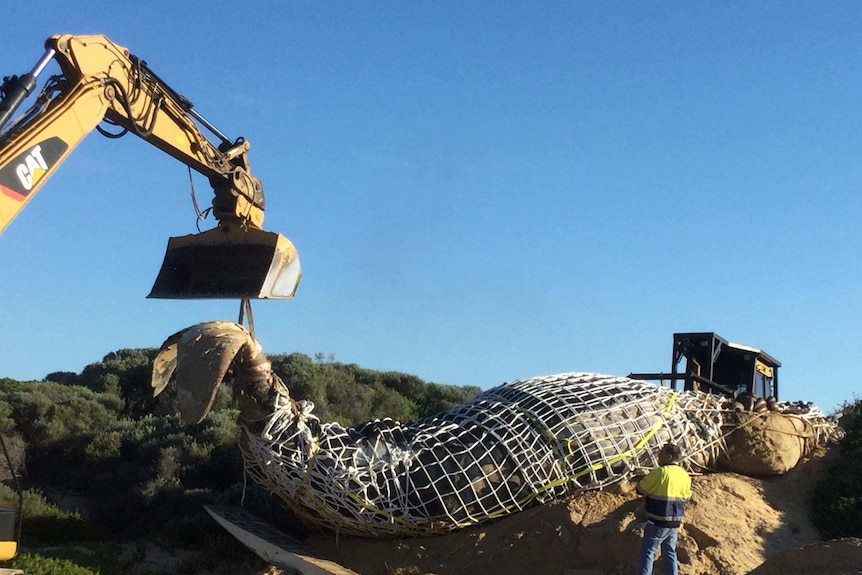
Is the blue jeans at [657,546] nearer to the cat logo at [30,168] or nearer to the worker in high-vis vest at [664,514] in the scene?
the worker in high-vis vest at [664,514]

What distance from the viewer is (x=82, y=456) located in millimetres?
13234

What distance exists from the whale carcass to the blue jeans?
54.9 inches

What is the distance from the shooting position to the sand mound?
7375mm

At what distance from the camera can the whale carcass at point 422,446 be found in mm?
7496

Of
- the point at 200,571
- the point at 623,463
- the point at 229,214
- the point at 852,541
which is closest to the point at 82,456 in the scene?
the point at 200,571

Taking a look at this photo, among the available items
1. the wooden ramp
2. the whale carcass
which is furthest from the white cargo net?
the wooden ramp

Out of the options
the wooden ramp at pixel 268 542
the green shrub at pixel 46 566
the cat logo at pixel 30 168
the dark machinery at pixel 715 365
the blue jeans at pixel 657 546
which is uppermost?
the dark machinery at pixel 715 365

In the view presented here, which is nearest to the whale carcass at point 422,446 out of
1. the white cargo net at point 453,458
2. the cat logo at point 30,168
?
the white cargo net at point 453,458

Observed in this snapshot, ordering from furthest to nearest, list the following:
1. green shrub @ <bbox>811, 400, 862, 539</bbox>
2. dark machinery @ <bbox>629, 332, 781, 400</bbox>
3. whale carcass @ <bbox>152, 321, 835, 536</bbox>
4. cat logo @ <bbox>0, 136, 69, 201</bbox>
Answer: dark machinery @ <bbox>629, 332, 781, 400</bbox> < green shrub @ <bbox>811, 400, 862, 539</bbox> < whale carcass @ <bbox>152, 321, 835, 536</bbox> < cat logo @ <bbox>0, 136, 69, 201</bbox>

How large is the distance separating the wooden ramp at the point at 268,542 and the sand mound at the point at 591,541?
32 cm

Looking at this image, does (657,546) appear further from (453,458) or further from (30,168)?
(30,168)

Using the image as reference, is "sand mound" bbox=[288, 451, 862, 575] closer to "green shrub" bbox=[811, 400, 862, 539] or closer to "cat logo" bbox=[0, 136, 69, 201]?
"green shrub" bbox=[811, 400, 862, 539]

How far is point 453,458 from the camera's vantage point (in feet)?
26.1

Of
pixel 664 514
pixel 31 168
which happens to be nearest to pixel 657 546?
pixel 664 514
